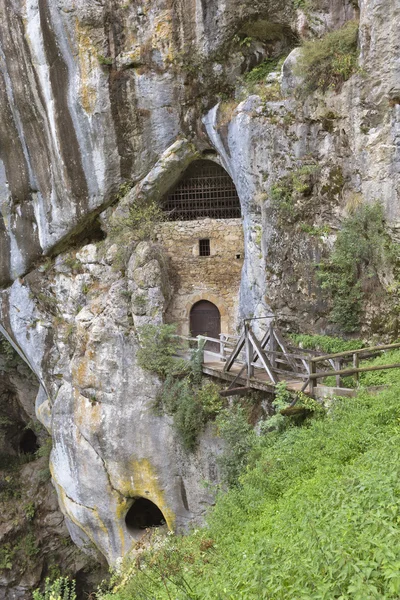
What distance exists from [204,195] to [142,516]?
923cm

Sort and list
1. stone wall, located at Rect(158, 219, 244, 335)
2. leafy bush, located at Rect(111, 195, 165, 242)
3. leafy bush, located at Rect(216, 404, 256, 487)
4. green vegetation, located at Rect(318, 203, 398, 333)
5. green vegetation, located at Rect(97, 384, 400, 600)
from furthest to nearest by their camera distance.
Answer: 1. stone wall, located at Rect(158, 219, 244, 335)
2. leafy bush, located at Rect(111, 195, 165, 242)
3. green vegetation, located at Rect(318, 203, 398, 333)
4. leafy bush, located at Rect(216, 404, 256, 487)
5. green vegetation, located at Rect(97, 384, 400, 600)

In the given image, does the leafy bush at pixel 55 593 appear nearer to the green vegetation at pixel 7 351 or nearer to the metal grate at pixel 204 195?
the metal grate at pixel 204 195

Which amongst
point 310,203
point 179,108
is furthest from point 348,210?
point 179,108

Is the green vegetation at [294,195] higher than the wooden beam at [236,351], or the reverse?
the green vegetation at [294,195]

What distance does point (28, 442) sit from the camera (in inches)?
760

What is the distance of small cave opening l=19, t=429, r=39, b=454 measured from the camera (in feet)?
61.7

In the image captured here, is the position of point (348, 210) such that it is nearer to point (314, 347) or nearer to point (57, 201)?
point (314, 347)

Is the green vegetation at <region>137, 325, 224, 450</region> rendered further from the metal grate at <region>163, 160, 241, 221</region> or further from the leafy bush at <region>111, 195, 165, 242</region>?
the metal grate at <region>163, 160, 241, 221</region>

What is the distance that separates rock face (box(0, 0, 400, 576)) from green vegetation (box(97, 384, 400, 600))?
369 cm


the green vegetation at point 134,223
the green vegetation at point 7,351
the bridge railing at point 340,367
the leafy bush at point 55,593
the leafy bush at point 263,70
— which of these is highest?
the leafy bush at point 263,70

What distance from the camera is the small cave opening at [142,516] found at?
1182 centimetres

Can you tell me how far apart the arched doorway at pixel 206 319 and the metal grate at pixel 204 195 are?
2.63 meters

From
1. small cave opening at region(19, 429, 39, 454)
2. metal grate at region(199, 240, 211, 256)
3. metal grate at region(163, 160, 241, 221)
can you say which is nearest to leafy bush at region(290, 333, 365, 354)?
metal grate at region(199, 240, 211, 256)

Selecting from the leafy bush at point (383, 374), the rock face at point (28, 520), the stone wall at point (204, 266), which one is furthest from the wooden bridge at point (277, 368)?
the rock face at point (28, 520)
